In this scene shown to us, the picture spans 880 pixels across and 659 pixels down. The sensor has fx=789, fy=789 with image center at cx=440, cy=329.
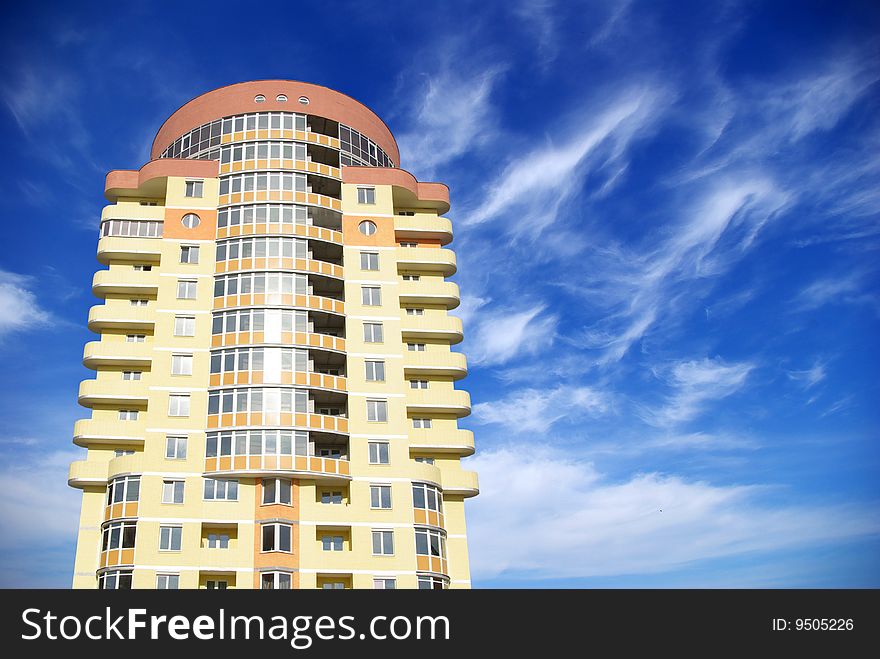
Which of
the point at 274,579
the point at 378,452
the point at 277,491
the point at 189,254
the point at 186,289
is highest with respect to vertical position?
the point at 189,254

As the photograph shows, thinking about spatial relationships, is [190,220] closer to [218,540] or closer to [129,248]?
[129,248]

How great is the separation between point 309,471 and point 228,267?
18.2m

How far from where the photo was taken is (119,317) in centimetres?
6212

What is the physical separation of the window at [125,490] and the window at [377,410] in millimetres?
16886

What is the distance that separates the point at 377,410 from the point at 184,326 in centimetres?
1624

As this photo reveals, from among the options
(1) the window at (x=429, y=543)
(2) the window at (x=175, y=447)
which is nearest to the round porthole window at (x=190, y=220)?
(2) the window at (x=175, y=447)

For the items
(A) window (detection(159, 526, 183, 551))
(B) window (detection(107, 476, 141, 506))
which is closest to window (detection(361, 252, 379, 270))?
(B) window (detection(107, 476, 141, 506))

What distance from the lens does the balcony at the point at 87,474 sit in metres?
57.7

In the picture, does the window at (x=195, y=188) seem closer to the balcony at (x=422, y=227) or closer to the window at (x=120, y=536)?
the balcony at (x=422, y=227)

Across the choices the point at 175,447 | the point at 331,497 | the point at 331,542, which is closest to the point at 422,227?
the point at 331,497

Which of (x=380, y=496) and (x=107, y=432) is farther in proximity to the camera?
(x=107, y=432)

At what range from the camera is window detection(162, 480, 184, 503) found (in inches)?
2138

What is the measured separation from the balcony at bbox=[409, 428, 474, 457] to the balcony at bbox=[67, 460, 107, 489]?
75.4ft
